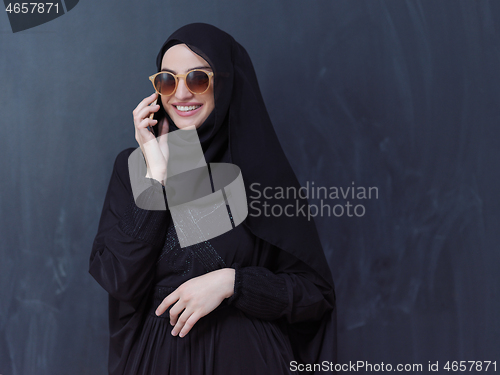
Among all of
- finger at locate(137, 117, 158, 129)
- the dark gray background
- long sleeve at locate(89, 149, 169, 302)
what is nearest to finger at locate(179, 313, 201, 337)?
long sleeve at locate(89, 149, 169, 302)

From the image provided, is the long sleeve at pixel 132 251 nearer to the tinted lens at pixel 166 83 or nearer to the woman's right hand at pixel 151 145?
the woman's right hand at pixel 151 145

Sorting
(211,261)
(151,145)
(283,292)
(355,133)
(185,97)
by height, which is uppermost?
(185,97)

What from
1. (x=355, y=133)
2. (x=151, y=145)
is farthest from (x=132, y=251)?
(x=355, y=133)

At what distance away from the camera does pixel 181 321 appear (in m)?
1.00

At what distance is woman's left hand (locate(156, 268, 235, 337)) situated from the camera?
99 cm

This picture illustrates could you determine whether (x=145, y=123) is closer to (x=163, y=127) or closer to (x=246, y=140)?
(x=163, y=127)

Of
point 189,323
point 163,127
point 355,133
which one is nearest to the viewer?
point 189,323

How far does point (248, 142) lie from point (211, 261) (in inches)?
13.6

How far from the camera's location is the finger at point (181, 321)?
992 mm

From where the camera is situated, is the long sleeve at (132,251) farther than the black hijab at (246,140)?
No

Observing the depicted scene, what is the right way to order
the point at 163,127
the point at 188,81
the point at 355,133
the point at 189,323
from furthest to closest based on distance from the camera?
the point at 355,133, the point at 163,127, the point at 188,81, the point at 189,323

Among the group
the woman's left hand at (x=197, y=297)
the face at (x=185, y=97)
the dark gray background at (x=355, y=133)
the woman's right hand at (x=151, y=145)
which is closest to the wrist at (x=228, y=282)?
the woman's left hand at (x=197, y=297)

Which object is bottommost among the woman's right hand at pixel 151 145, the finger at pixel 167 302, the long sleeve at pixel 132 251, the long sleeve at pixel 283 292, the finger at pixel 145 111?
the long sleeve at pixel 283 292

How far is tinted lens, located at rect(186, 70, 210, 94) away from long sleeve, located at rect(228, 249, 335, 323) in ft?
1.61
